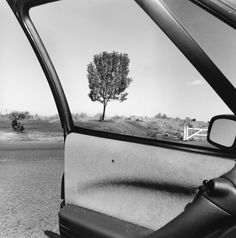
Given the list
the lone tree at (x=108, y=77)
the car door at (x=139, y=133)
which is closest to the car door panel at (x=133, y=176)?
the car door at (x=139, y=133)

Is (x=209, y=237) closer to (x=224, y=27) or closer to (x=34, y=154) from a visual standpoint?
(x=224, y=27)

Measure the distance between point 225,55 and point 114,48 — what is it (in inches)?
24.0

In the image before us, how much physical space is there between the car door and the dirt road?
0.91 meters

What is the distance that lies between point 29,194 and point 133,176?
4.52 meters

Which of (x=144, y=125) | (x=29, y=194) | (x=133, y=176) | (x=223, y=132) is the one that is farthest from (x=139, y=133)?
(x=29, y=194)

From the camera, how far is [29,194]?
6137mm

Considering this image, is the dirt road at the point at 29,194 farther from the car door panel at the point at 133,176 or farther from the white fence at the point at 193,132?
the white fence at the point at 193,132

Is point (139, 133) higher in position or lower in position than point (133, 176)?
higher

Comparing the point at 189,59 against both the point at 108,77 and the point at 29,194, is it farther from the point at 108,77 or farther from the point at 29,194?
the point at 29,194

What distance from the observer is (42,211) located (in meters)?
5.16

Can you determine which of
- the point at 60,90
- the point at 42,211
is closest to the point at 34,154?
the point at 42,211

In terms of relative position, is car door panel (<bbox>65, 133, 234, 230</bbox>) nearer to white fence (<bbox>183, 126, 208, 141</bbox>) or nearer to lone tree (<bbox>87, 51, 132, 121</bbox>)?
white fence (<bbox>183, 126, 208, 141</bbox>)

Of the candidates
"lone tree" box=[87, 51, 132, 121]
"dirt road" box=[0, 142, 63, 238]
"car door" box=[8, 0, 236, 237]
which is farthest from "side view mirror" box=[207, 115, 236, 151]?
"dirt road" box=[0, 142, 63, 238]

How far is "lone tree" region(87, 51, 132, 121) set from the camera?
1914 mm
